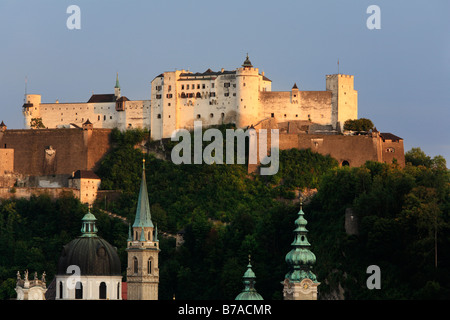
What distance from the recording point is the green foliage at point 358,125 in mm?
120688

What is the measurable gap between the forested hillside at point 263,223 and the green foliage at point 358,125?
385cm

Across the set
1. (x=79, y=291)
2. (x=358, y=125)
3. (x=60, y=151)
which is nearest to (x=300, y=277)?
(x=79, y=291)

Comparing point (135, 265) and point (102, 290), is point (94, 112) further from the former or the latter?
point (102, 290)

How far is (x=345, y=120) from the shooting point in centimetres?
12138

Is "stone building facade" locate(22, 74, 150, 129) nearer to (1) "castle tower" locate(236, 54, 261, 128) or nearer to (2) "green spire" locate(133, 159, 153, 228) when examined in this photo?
(1) "castle tower" locate(236, 54, 261, 128)

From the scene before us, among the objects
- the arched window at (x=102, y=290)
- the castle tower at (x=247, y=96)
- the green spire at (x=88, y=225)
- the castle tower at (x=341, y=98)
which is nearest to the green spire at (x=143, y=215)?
the green spire at (x=88, y=225)

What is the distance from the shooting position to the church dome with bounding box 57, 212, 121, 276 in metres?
91.4

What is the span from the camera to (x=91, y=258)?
91.5m

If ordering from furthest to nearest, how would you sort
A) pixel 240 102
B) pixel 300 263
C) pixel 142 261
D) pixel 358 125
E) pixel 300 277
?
1. pixel 358 125
2. pixel 240 102
3. pixel 142 261
4. pixel 300 263
5. pixel 300 277

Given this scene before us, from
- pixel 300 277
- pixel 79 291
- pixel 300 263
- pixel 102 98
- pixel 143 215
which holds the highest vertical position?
pixel 102 98

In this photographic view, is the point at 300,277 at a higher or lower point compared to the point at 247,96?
lower

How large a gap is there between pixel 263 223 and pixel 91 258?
1563 centimetres

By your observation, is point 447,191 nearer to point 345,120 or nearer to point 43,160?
point 345,120

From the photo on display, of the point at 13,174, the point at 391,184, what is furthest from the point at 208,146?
the point at 391,184
